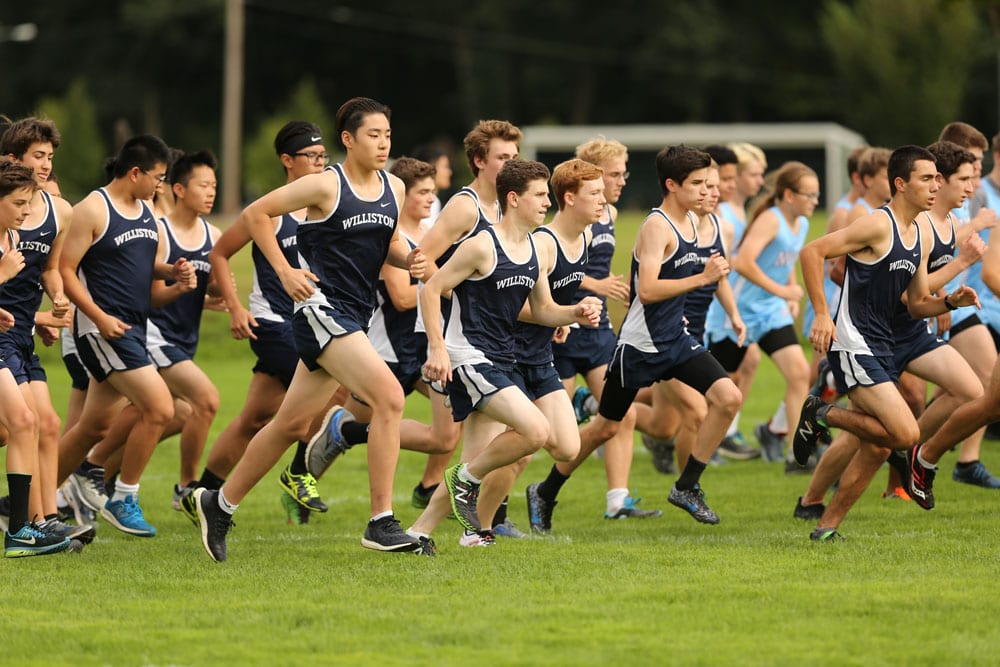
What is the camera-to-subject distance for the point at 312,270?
811cm

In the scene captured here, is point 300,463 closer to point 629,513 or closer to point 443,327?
point 443,327

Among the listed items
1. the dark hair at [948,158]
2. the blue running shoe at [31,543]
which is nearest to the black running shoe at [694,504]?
the dark hair at [948,158]

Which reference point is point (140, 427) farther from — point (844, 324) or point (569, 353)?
point (844, 324)

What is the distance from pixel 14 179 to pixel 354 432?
8.68 ft

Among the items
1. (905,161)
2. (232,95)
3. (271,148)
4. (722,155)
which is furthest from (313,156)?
(271,148)

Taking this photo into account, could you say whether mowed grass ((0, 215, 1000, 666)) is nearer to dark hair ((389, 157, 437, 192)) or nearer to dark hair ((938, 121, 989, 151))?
dark hair ((389, 157, 437, 192))

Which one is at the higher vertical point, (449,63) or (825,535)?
(449,63)

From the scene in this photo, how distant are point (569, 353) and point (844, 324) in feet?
6.89

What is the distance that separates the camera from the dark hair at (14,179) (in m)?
8.09

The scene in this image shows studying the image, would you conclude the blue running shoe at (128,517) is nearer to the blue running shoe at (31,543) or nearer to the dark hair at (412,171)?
the blue running shoe at (31,543)

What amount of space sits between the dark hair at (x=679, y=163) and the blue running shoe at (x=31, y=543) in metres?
3.94

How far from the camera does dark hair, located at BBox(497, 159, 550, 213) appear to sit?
323 inches

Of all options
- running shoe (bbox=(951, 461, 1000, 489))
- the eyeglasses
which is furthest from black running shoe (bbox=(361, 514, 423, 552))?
running shoe (bbox=(951, 461, 1000, 489))

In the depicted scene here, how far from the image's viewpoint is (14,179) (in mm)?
8102
